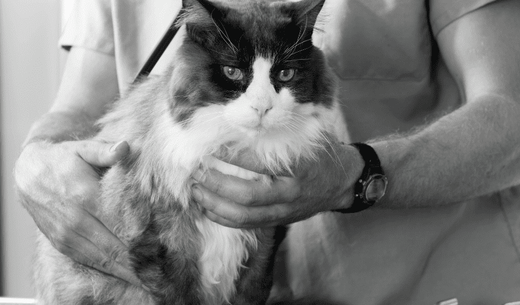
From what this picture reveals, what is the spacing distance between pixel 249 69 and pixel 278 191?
0.86ft

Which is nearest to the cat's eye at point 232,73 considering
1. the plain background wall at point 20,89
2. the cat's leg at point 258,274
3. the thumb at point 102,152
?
the thumb at point 102,152

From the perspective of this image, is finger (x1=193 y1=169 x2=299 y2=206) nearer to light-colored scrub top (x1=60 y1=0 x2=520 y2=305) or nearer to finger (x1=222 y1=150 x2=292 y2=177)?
finger (x1=222 y1=150 x2=292 y2=177)

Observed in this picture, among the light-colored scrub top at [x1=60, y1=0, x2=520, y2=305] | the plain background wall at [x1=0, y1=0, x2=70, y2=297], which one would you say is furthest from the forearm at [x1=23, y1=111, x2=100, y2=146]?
the plain background wall at [x1=0, y1=0, x2=70, y2=297]

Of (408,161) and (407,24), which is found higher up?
(407,24)

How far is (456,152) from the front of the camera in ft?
4.60

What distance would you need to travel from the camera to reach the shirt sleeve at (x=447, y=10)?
1.45 m

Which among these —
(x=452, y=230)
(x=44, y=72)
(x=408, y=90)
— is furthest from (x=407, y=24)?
(x=44, y=72)

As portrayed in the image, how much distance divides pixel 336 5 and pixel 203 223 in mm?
707

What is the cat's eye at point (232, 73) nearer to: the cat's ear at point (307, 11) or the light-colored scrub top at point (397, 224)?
the cat's ear at point (307, 11)

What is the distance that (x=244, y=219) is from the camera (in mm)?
1194

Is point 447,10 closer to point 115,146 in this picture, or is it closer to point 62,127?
point 115,146

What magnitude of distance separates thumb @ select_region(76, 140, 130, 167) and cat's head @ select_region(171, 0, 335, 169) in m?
0.20

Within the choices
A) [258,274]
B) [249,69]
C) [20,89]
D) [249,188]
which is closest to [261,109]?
[249,69]

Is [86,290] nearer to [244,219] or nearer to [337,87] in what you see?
[244,219]
